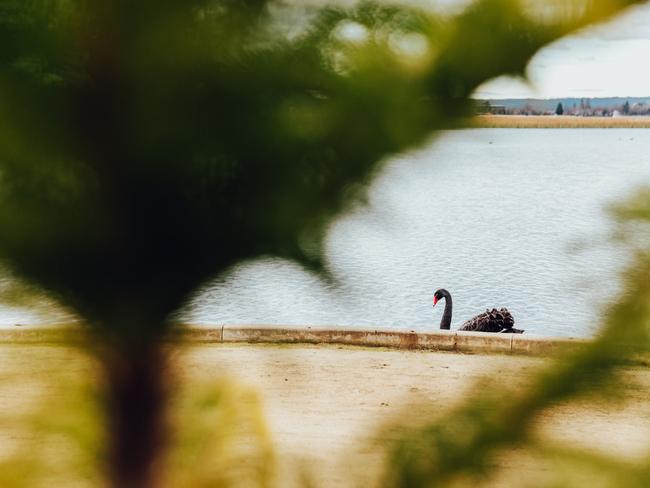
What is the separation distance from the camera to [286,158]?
0.82 meters

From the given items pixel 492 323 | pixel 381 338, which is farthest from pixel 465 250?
pixel 381 338

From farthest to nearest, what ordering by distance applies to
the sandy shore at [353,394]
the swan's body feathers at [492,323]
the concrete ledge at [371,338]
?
the swan's body feathers at [492,323] → the concrete ledge at [371,338] → the sandy shore at [353,394]

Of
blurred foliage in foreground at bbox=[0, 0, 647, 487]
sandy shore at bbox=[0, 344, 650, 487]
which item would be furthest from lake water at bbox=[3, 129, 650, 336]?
sandy shore at bbox=[0, 344, 650, 487]

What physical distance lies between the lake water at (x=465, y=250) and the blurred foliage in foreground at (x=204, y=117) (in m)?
0.04

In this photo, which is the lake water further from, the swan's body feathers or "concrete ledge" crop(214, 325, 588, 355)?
the swan's body feathers

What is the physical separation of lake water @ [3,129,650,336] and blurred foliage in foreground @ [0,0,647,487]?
4cm

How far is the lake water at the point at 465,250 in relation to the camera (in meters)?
A: 0.85

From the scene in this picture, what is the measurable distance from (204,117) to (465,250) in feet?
70.4

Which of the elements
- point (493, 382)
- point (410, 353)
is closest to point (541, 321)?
point (410, 353)

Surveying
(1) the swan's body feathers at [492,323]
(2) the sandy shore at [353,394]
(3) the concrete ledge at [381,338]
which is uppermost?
(1) the swan's body feathers at [492,323]

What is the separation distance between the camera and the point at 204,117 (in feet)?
2.62

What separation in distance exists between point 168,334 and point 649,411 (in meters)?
6.98

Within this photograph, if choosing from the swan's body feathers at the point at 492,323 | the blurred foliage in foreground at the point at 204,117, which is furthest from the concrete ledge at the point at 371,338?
the blurred foliage in foreground at the point at 204,117

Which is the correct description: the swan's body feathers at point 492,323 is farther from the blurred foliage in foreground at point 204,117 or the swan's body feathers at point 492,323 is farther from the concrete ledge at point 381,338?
the blurred foliage in foreground at point 204,117
